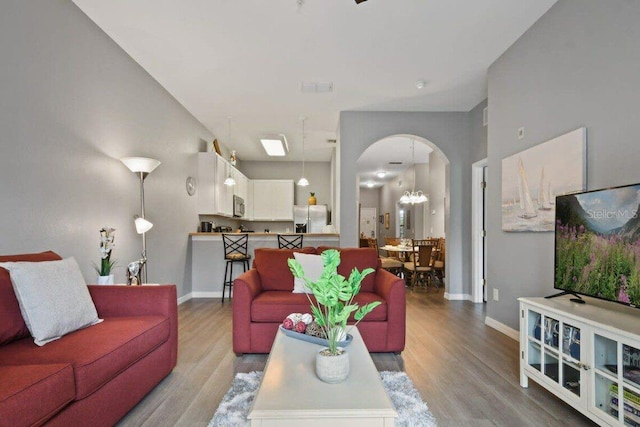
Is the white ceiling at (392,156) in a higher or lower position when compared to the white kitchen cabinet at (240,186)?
higher

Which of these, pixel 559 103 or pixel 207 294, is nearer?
pixel 559 103

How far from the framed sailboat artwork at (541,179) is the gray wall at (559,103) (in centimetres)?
7

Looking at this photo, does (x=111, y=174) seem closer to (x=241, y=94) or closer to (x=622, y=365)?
(x=241, y=94)

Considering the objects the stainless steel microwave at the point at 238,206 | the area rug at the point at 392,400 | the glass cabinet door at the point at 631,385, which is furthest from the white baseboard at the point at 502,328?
the stainless steel microwave at the point at 238,206

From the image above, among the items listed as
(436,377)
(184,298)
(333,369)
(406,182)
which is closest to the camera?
(333,369)

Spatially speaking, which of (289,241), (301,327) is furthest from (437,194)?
(301,327)

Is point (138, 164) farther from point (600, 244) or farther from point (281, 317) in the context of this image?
point (600, 244)

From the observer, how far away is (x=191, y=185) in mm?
5430

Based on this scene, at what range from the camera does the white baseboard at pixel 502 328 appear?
338 centimetres

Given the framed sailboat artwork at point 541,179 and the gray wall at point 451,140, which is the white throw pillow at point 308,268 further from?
the gray wall at point 451,140

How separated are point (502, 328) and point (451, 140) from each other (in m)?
2.92

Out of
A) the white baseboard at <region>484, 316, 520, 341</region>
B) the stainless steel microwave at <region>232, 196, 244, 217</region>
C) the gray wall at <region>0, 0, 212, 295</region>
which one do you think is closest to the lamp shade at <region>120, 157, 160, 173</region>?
the gray wall at <region>0, 0, 212, 295</region>

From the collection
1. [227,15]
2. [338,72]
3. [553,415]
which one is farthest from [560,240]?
[227,15]

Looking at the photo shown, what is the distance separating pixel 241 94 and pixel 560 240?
158 inches
